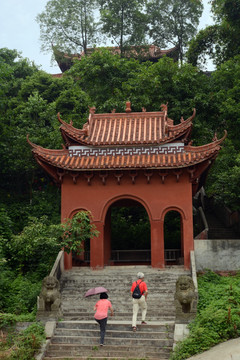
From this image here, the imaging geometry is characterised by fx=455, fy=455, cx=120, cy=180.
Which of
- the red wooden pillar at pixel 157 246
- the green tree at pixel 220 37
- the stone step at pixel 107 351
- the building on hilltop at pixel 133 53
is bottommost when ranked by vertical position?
the stone step at pixel 107 351

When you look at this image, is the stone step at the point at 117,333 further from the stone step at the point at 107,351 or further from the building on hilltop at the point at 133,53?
the building on hilltop at the point at 133,53

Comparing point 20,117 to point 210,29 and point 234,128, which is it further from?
point 210,29

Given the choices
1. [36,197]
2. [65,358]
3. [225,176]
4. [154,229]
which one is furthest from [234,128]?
[65,358]

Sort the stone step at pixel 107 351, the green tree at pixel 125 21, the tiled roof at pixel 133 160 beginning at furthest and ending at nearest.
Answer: the green tree at pixel 125 21, the tiled roof at pixel 133 160, the stone step at pixel 107 351

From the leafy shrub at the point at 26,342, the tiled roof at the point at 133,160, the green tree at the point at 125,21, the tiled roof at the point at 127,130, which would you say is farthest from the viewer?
the green tree at the point at 125,21

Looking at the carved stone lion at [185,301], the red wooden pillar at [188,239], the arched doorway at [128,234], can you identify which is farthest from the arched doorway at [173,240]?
the carved stone lion at [185,301]

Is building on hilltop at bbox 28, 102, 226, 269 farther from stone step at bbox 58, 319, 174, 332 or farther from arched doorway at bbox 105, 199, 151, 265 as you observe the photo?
stone step at bbox 58, 319, 174, 332

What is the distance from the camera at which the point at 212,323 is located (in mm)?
10617

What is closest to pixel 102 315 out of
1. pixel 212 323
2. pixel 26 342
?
pixel 26 342

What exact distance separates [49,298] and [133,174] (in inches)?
236

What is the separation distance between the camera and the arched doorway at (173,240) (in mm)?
18250

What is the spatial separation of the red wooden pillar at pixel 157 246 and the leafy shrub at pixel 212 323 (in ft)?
10.5

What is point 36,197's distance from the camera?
2198cm

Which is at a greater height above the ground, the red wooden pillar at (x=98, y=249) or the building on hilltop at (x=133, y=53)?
the building on hilltop at (x=133, y=53)
